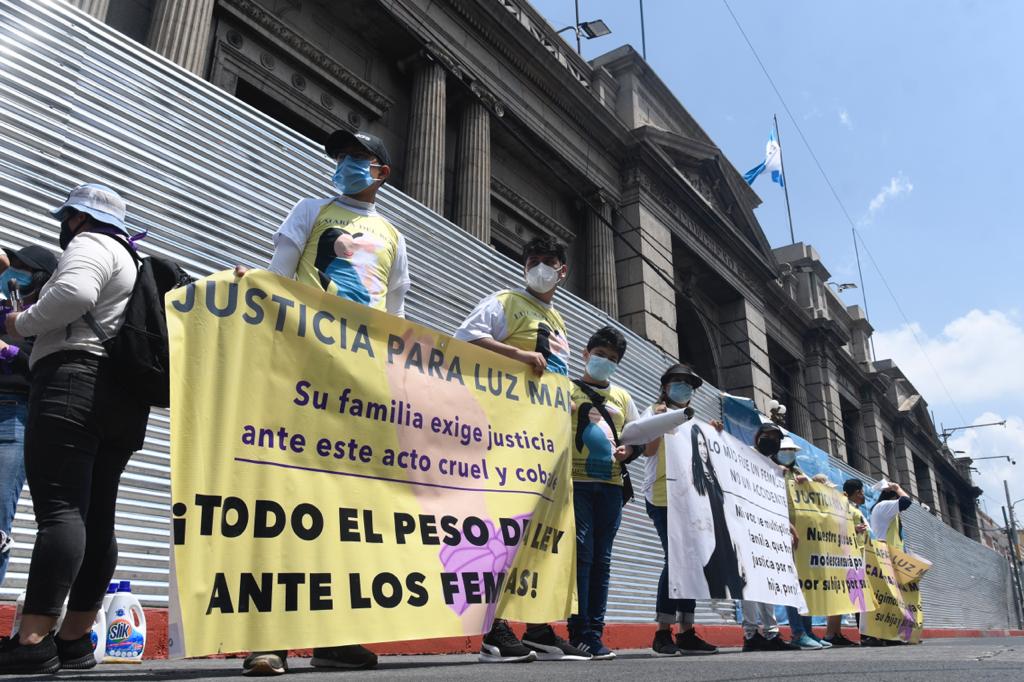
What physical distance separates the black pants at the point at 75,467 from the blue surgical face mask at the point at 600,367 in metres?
2.50

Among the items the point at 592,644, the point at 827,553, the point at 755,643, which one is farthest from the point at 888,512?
the point at 592,644

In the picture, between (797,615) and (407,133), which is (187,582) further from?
(407,133)

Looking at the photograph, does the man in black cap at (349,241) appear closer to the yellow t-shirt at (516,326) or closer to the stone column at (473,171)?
the yellow t-shirt at (516,326)

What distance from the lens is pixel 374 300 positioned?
3260mm

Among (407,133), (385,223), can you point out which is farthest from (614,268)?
(385,223)

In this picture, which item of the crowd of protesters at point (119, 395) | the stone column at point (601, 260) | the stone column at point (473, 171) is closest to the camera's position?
the crowd of protesters at point (119, 395)

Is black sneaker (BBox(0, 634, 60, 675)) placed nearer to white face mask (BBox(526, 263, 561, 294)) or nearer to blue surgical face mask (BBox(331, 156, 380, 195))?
blue surgical face mask (BBox(331, 156, 380, 195))

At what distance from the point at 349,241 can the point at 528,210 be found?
10.8m

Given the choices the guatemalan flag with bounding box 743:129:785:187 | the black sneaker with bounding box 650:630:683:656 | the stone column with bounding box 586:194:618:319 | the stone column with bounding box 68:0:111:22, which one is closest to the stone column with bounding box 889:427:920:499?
the guatemalan flag with bounding box 743:129:785:187

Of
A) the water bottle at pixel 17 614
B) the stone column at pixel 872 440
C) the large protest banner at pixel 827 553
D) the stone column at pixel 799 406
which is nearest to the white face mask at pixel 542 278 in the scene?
the water bottle at pixel 17 614

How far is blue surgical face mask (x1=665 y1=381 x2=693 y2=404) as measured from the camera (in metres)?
4.94

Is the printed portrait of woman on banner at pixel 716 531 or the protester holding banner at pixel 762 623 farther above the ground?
the printed portrait of woman on banner at pixel 716 531

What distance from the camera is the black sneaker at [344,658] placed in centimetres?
270

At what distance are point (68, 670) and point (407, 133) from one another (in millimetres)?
9984
